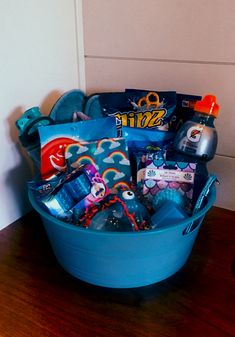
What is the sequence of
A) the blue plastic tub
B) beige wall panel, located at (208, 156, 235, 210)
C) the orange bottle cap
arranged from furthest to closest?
beige wall panel, located at (208, 156, 235, 210), the orange bottle cap, the blue plastic tub

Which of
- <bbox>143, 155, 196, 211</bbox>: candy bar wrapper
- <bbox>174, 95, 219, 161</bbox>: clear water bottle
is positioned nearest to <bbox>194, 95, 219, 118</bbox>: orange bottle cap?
<bbox>174, 95, 219, 161</bbox>: clear water bottle

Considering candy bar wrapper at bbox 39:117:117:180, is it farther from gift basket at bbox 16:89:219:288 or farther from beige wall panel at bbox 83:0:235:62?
beige wall panel at bbox 83:0:235:62

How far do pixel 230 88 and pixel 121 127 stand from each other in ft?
0.80

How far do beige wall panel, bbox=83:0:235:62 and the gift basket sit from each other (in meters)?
0.10

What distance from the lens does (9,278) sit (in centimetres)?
55

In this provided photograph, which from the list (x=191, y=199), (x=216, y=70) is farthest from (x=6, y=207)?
(x=216, y=70)

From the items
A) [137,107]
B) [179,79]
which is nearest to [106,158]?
[137,107]

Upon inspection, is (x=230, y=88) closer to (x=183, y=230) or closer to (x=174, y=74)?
(x=174, y=74)

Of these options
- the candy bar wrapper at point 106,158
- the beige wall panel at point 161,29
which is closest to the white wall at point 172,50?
the beige wall panel at point 161,29

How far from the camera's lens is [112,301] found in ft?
1.66

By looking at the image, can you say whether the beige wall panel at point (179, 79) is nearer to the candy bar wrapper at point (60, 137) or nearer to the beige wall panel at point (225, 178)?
the beige wall panel at point (225, 178)

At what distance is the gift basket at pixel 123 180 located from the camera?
19.1 inches

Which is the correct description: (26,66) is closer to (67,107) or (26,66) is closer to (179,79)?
(67,107)

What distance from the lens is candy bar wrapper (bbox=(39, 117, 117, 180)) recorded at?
60cm
